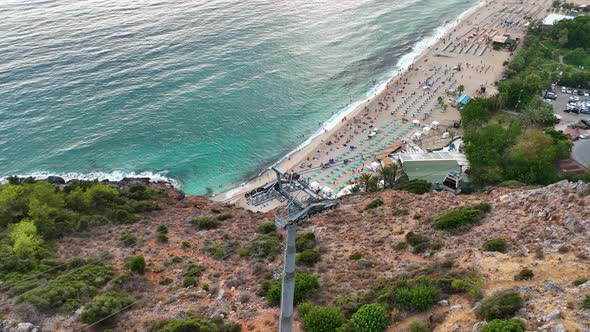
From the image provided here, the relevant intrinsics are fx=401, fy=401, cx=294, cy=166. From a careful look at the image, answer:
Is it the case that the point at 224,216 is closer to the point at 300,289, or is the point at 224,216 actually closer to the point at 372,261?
the point at 300,289

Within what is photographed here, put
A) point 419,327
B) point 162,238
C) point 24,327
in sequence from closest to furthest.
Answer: point 419,327
point 24,327
point 162,238

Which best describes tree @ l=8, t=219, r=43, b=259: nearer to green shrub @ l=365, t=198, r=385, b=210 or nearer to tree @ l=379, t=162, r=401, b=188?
green shrub @ l=365, t=198, r=385, b=210

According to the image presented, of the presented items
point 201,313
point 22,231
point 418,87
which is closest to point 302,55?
point 418,87

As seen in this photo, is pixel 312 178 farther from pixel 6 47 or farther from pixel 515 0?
pixel 515 0

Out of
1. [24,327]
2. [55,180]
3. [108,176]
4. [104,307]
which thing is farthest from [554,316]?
[55,180]

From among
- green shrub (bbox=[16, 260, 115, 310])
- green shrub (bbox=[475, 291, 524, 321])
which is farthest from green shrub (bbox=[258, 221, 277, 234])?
green shrub (bbox=[475, 291, 524, 321])
